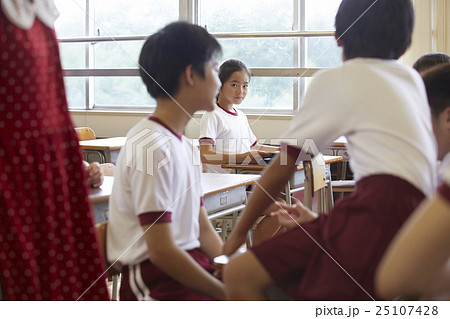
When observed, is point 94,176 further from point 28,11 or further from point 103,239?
point 28,11

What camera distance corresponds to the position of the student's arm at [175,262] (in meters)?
1.12

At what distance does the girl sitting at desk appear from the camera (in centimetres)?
324

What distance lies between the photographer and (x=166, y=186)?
3.79ft

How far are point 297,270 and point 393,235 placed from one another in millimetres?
181

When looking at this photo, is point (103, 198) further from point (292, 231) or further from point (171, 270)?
point (292, 231)

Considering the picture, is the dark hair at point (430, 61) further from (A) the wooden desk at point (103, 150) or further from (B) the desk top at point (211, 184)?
(A) the wooden desk at point (103, 150)

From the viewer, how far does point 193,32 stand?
1.28 meters

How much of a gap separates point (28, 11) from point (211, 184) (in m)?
1.21

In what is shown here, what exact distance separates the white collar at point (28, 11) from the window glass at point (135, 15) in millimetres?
4684

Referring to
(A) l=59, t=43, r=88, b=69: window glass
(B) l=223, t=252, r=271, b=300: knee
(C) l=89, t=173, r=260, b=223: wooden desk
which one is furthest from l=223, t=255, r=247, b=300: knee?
(A) l=59, t=43, r=88, b=69: window glass

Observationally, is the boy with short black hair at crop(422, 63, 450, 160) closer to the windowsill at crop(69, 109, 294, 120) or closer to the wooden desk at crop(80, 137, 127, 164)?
the wooden desk at crop(80, 137, 127, 164)

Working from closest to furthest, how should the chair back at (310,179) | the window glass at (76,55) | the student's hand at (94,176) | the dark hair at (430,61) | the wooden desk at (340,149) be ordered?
1. the student's hand at (94,176)
2. the dark hair at (430,61)
3. the chair back at (310,179)
4. the wooden desk at (340,149)
5. the window glass at (76,55)

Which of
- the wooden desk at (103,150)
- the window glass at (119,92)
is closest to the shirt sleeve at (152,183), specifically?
the wooden desk at (103,150)
